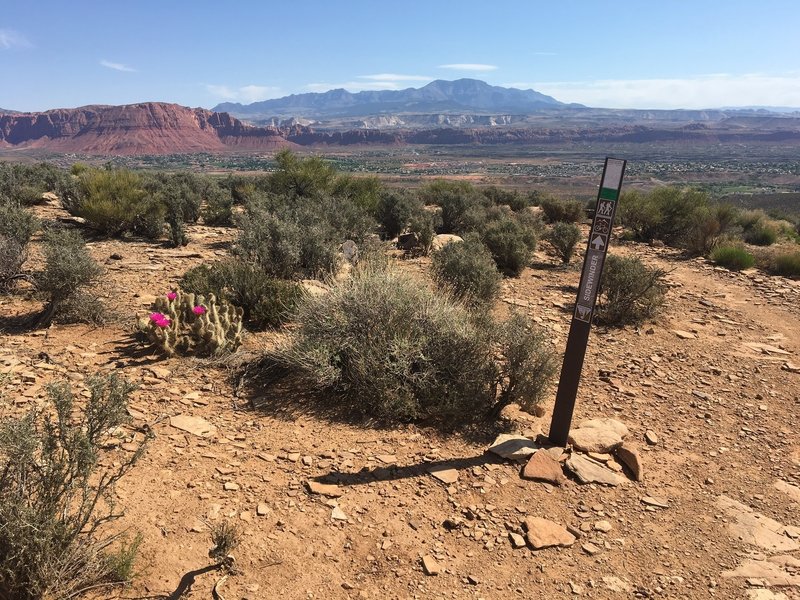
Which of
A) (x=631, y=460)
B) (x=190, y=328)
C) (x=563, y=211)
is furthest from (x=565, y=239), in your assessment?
(x=190, y=328)

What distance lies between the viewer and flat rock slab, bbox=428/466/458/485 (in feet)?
13.7

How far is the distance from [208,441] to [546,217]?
17.7 metres

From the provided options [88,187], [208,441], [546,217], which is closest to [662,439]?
[208,441]

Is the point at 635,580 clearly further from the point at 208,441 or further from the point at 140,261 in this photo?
the point at 140,261

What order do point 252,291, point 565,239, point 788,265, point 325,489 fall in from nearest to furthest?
1. point 325,489
2. point 252,291
3. point 788,265
4. point 565,239

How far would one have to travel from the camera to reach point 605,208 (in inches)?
161

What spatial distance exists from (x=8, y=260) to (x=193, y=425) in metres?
5.02

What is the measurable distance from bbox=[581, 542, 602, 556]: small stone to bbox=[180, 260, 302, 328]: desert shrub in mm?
4389

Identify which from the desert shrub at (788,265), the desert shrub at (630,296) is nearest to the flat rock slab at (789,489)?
the desert shrub at (630,296)

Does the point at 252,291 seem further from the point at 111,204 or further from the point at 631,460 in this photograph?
the point at 111,204

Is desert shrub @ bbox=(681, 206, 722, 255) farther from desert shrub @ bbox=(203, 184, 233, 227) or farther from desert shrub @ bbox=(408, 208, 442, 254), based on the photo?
desert shrub @ bbox=(203, 184, 233, 227)

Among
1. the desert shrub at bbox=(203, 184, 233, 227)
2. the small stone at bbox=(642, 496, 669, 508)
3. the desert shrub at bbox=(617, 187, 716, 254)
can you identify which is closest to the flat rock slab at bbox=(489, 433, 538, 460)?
the small stone at bbox=(642, 496, 669, 508)

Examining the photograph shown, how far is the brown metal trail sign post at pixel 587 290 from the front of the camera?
4016mm

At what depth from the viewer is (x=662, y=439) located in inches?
201
